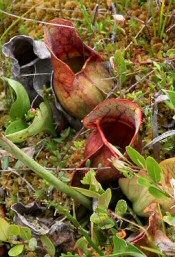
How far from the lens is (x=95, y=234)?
1943 millimetres

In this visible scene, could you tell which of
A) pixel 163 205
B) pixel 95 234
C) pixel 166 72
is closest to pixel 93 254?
pixel 95 234

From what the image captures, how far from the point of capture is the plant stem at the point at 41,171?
1813 millimetres

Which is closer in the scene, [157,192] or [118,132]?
[157,192]

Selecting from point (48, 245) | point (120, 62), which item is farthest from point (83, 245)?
point (120, 62)

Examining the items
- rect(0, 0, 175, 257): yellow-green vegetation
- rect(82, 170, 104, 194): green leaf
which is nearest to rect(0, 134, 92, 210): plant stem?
rect(0, 0, 175, 257): yellow-green vegetation

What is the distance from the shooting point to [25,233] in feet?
6.27

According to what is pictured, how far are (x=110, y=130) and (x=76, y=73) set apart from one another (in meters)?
0.26

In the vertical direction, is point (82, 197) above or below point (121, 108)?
below

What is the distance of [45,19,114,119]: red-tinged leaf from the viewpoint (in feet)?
7.01

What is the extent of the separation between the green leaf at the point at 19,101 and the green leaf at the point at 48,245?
499 mm

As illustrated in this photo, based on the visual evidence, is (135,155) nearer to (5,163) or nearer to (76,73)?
(76,73)

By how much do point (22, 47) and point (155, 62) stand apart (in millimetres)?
541

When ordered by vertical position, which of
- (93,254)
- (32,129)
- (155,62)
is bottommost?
(93,254)

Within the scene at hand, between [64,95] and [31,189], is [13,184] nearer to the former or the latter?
[31,189]
